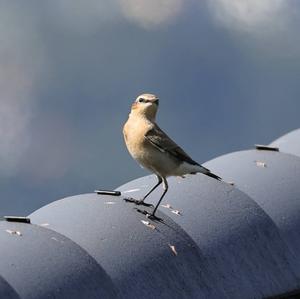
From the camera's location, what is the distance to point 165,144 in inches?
715

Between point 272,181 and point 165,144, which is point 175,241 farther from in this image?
point 272,181

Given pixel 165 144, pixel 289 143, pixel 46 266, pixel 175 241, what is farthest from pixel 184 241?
pixel 289 143

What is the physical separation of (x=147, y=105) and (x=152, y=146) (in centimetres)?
58

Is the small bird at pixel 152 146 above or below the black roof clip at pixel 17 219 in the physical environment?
above

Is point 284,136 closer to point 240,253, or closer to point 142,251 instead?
point 240,253

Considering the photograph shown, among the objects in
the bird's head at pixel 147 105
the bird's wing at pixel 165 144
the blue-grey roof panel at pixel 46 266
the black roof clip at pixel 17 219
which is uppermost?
the bird's head at pixel 147 105

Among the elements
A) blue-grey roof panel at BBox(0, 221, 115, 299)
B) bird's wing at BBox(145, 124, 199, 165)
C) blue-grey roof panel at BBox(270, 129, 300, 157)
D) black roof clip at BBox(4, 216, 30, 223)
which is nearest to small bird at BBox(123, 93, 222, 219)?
bird's wing at BBox(145, 124, 199, 165)

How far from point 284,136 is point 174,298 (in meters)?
7.34

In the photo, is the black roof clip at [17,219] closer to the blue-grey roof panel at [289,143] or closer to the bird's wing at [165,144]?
the bird's wing at [165,144]

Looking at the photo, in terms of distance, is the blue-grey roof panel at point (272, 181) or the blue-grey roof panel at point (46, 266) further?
the blue-grey roof panel at point (272, 181)

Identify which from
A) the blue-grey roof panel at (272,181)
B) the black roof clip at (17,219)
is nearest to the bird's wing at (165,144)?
the blue-grey roof panel at (272,181)

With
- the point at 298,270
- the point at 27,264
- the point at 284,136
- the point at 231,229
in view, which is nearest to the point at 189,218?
the point at 231,229

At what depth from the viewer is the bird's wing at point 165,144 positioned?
18031 mm

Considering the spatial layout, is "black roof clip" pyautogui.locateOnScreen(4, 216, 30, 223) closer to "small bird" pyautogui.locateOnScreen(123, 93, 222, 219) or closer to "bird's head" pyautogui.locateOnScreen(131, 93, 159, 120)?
"small bird" pyautogui.locateOnScreen(123, 93, 222, 219)
